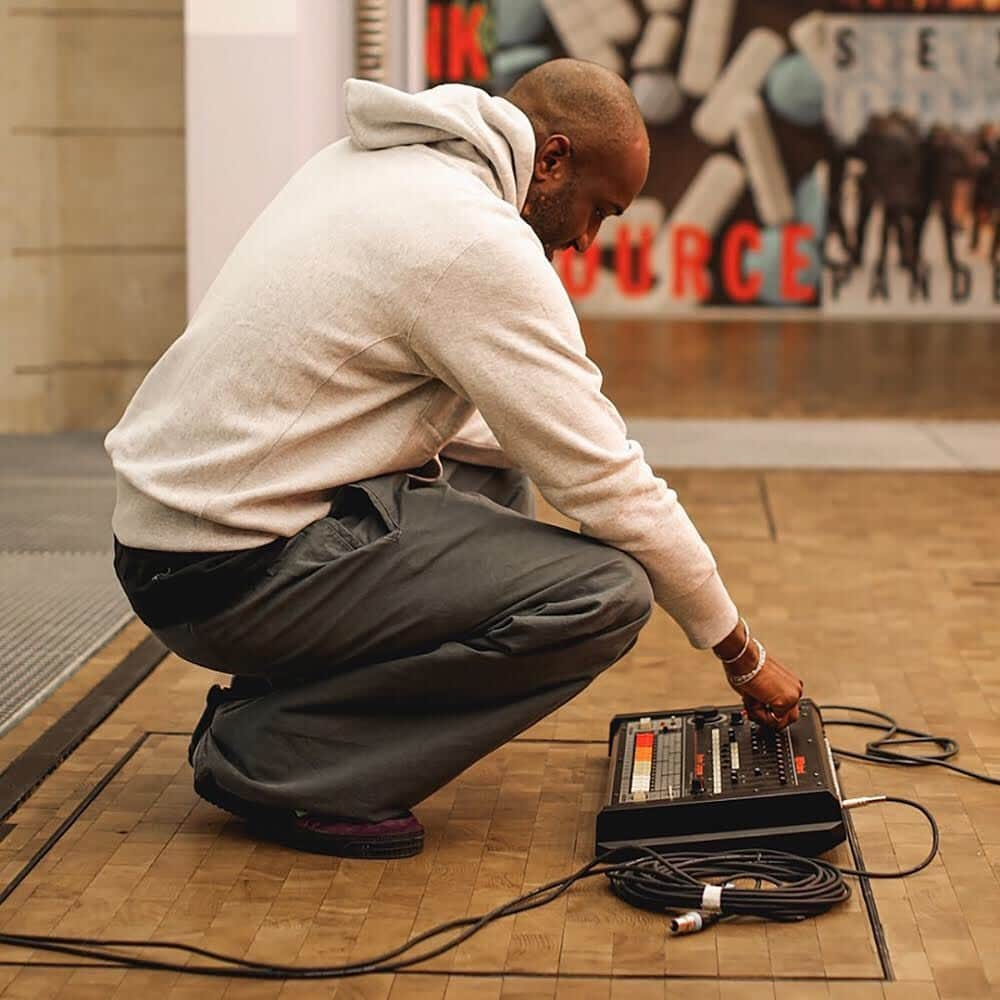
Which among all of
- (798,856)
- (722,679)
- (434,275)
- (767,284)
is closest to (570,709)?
(722,679)

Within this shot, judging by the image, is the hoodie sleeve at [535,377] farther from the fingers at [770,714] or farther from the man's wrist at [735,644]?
the fingers at [770,714]

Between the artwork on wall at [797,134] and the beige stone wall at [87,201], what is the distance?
5615 millimetres

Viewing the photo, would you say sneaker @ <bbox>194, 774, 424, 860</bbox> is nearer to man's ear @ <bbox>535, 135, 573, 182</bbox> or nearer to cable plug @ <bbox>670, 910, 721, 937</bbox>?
cable plug @ <bbox>670, 910, 721, 937</bbox>

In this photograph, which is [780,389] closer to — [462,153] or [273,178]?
[273,178]

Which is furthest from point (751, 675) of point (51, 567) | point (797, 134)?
point (797, 134)

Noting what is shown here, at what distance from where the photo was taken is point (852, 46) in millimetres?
10336

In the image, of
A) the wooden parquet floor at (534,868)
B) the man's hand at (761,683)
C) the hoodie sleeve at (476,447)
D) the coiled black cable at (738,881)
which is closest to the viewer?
the wooden parquet floor at (534,868)

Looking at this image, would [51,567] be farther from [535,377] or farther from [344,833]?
[535,377]

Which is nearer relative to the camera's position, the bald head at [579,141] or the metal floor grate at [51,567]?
the bald head at [579,141]

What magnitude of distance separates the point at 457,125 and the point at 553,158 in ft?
0.39

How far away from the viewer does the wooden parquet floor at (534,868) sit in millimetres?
1712

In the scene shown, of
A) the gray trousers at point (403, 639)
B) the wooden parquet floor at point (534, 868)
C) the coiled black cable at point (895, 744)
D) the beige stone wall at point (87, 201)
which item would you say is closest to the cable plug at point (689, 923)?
the wooden parquet floor at point (534, 868)

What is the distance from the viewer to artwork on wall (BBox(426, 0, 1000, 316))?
1031cm

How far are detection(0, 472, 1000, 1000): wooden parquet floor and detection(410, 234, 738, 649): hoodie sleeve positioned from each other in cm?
41
